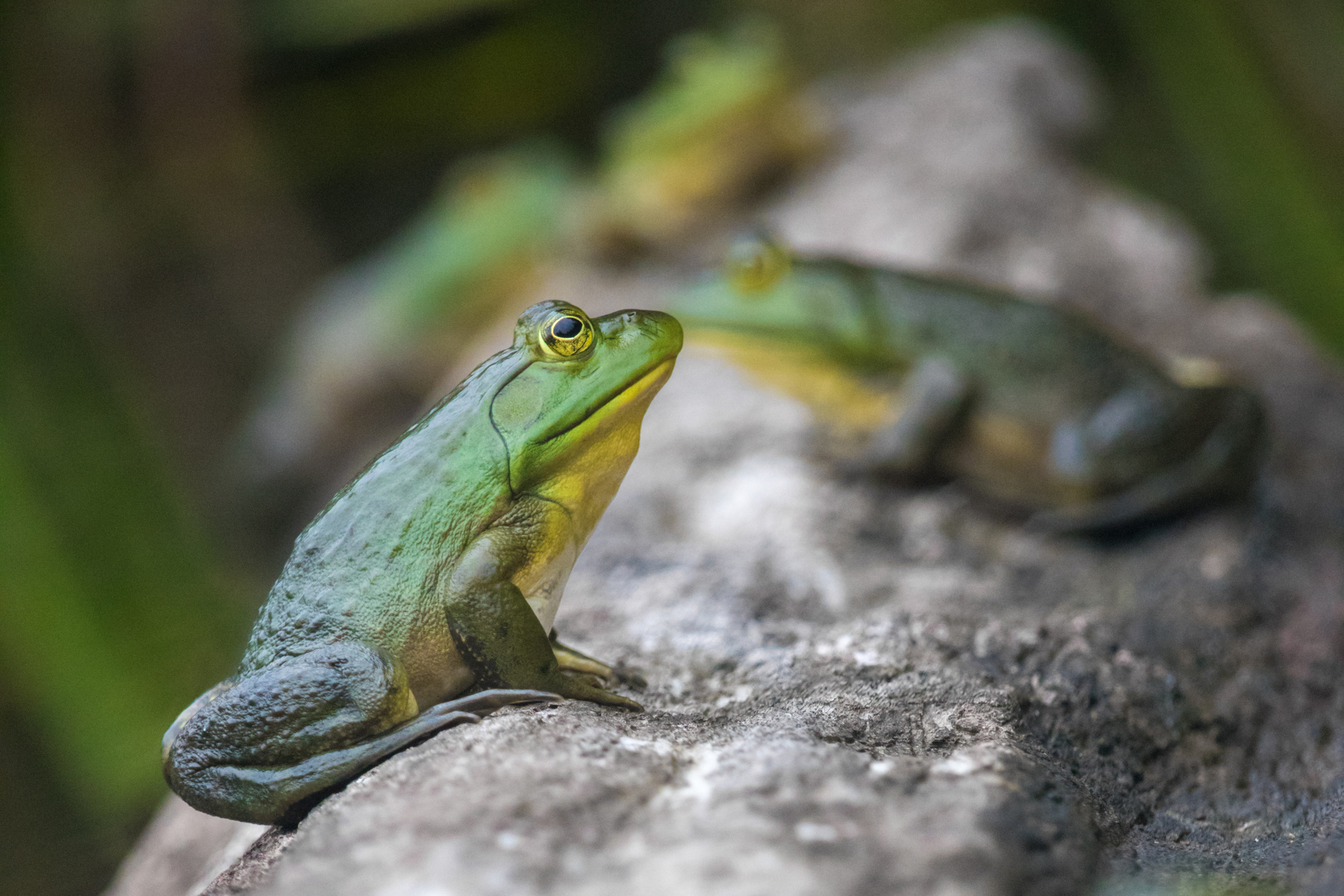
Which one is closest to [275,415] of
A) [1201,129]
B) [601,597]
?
[601,597]

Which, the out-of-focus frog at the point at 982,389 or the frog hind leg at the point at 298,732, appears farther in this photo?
the out-of-focus frog at the point at 982,389

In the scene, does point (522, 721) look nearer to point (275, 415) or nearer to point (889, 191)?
point (889, 191)

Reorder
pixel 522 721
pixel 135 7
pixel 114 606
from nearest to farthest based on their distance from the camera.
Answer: pixel 522 721
pixel 114 606
pixel 135 7

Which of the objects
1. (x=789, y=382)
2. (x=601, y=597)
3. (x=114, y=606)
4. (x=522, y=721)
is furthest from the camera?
(x=114, y=606)

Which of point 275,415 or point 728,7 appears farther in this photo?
point 728,7

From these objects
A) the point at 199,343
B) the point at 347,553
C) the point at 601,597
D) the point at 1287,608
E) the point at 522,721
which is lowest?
the point at 1287,608

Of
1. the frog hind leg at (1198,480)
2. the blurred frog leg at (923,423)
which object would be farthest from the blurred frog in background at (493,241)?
the frog hind leg at (1198,480)

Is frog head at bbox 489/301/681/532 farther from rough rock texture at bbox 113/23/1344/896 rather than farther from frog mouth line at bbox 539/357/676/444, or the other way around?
rough rock texture at bbox 113/23/1344/896

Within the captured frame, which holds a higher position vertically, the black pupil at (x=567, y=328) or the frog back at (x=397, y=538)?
the black pupil at (x=567, y=328)

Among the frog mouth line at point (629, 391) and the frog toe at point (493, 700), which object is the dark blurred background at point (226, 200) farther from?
the frog mouth line at point (629, 391)
